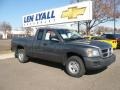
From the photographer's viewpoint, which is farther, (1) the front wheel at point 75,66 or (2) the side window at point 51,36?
(2) the side window at point 51,36

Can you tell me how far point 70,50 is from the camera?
8430 millimetres

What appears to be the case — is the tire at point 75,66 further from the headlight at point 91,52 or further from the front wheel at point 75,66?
the headlight at point 91,52

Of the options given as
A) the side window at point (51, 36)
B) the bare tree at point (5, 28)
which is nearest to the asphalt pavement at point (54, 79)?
the side window at point (51, 36)

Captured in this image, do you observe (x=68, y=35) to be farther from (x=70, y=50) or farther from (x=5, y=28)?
(x=5, y=28)

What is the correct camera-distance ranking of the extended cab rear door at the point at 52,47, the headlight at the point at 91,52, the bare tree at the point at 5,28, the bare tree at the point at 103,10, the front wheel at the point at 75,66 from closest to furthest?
the headlight at the point at 91,52 → the front wheel at the point at 75,66 → the extended cab rear door at the point at 52,47 → the bare tree at the point at 103,10 → the bare tree at the point at 5,28

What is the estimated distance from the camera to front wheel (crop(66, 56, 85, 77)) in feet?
26.6

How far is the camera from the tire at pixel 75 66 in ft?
26.6

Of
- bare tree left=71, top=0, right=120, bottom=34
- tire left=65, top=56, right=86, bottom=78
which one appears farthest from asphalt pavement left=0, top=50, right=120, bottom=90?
bare tree left=71, top=0, right=120, bottom=34

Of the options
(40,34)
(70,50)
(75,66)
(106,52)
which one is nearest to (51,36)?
(40,34)

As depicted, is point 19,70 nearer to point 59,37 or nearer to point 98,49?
point 59,37

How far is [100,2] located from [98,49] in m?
34.3

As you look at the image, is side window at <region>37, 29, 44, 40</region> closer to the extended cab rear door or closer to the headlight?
the extended cab rear door

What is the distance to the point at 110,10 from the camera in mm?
40594

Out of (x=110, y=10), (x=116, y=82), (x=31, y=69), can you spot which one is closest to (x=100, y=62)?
(x=116, y=82)
